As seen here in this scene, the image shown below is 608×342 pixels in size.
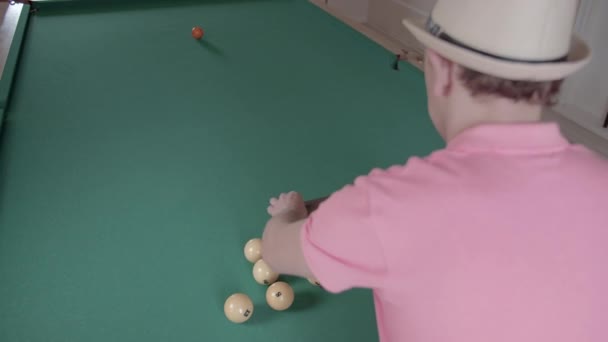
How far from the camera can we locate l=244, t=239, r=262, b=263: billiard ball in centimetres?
142

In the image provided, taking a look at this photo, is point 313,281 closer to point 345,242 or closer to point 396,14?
point 345,242

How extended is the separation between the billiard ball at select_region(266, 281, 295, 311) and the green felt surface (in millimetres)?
1237

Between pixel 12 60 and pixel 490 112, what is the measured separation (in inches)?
83.8

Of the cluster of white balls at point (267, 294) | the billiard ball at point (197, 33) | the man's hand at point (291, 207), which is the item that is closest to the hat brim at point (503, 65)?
the man's hand at point (291, 207)

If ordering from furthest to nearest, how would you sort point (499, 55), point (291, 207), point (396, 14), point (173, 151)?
point (396, 14), point (173, 151), point (291, 207), point (499, 55)

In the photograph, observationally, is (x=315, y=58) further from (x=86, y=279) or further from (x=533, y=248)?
(x=533, y=248)

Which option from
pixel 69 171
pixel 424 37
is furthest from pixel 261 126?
pixel 424 37

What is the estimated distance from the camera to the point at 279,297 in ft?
4.26

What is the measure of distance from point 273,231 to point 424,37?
0.45 m

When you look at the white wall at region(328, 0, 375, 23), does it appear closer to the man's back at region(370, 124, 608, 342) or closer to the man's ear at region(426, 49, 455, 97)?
the man's ear at region(426, 49, 455, 97)

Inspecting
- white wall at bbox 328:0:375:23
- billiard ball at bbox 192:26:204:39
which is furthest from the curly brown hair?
white wall at bbox 328:0:375:23

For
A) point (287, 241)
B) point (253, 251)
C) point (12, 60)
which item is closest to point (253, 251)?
point (253, 251)

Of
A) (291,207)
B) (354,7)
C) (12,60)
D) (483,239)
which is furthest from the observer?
(354,7)

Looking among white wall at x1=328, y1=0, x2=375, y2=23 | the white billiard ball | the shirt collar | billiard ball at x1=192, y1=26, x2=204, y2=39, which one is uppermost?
the shirt collar
